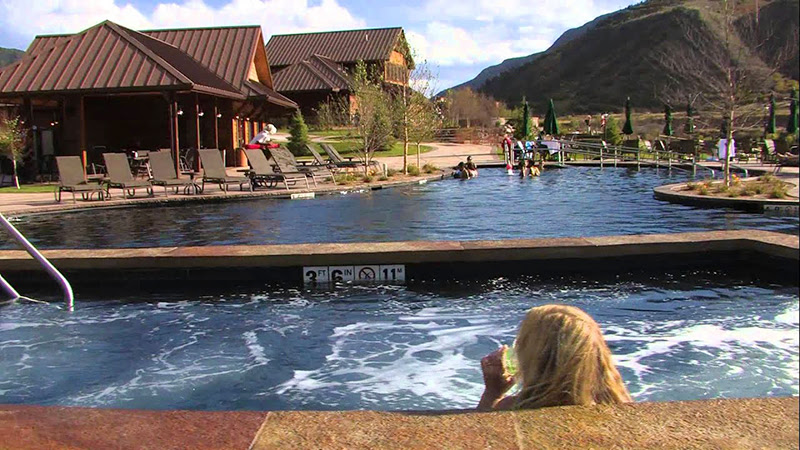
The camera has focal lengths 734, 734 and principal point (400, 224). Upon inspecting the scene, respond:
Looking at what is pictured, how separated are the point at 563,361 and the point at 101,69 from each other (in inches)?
773

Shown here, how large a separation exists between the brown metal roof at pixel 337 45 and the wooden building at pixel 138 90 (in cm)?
1916

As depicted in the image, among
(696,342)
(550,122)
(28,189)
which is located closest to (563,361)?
(696,342)

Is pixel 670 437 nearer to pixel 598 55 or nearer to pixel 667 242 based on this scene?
pixel 667 242

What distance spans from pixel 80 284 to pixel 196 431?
486 centimetres

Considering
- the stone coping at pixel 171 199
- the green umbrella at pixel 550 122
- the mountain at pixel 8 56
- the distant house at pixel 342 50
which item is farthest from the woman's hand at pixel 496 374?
the distant house at pixel 342 50

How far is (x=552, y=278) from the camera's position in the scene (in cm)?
700

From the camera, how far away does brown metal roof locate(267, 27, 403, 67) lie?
4909cm

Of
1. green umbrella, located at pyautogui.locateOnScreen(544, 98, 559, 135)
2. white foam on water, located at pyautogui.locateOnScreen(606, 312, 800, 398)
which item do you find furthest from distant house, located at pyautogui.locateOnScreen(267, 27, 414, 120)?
white foam on water, located at pyautogui.locateOnScreen(606, 312, 800, 398)

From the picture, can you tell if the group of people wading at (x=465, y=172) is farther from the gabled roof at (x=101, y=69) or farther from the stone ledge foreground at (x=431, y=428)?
the stone ledge foreground at (x=431, y=428)

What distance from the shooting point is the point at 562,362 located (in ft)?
8.15

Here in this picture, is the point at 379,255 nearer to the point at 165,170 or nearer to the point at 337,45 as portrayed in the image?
the point at 165,170

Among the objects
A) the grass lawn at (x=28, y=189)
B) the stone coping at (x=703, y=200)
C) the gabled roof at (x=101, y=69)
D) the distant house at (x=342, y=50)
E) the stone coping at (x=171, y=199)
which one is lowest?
the stone coping at (x=703, y=200)

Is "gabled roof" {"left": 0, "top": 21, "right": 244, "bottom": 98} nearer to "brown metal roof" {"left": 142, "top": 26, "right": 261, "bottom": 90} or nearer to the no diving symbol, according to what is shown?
"brown metal roof" {"left": 142, "top": 26, "right": 261, "bottom": 90}

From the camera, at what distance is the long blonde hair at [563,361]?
2396 mm
